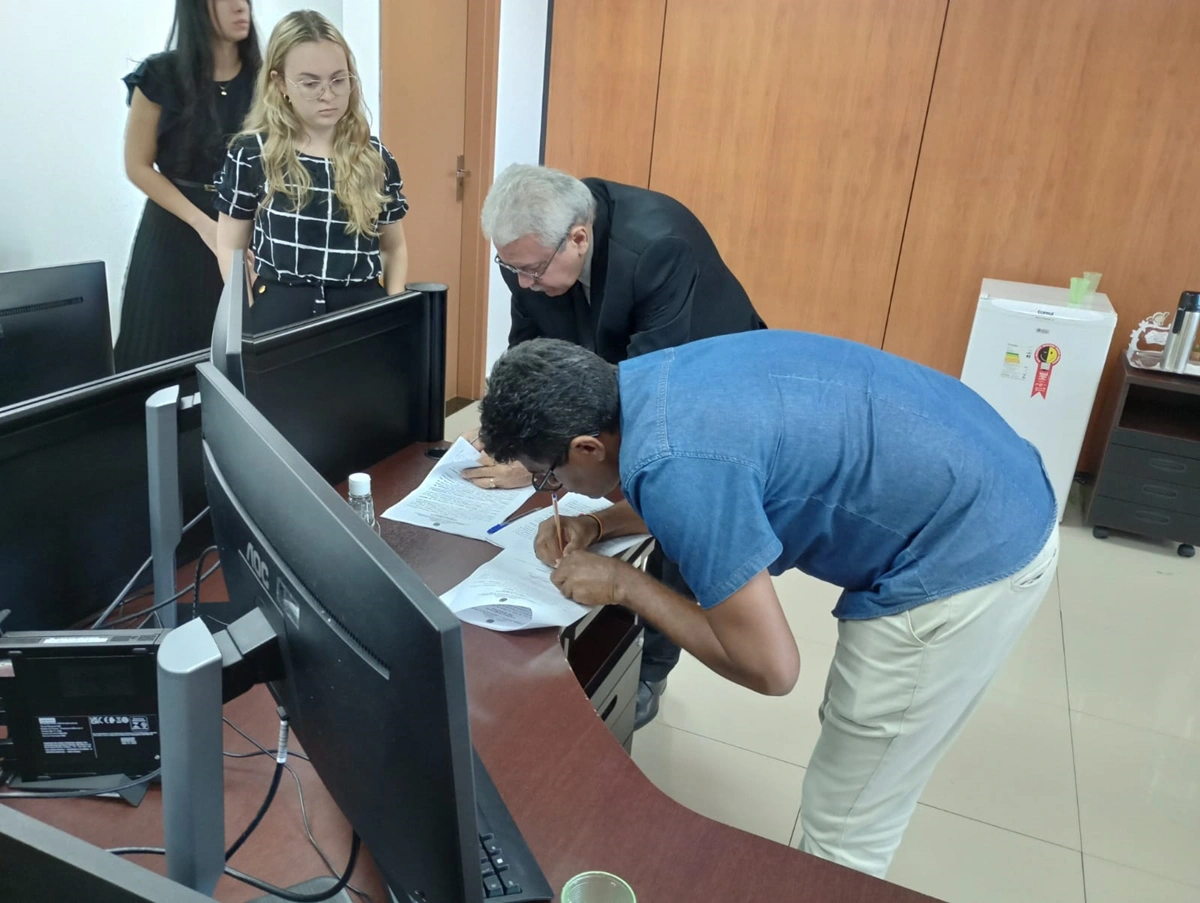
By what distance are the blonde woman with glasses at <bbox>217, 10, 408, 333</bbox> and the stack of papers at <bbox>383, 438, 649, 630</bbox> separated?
33.2 inches

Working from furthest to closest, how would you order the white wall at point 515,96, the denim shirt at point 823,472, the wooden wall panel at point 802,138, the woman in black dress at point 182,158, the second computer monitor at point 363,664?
the white wall at point 515,96, the wooden wall panel at point 802,138, the woman in black dress at point 182,158, the denim shirt at point 823,472, the second computer monitor at point 363,664

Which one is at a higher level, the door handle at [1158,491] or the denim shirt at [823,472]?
the denim shirt at [823,472]

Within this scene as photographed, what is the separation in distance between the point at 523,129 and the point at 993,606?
3677 millimetres

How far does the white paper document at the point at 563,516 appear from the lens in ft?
5.13

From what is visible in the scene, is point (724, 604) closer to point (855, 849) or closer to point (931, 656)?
point (931, 656)

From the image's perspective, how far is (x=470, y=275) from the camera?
430 centimetres

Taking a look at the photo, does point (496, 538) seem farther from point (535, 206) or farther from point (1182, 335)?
point (1182, 335)

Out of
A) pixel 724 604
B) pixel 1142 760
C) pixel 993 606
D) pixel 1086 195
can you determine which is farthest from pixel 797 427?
pixel 1086 195

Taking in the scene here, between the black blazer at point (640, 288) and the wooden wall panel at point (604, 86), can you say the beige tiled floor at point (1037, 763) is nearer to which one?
the black blazer at point (640, 288)

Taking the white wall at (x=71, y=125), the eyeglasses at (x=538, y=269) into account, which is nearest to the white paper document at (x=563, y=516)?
the eyeglasses at (x=538, y=269)

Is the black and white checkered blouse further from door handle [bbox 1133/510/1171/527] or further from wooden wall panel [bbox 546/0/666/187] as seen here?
door handle [bbox 1133/510/1171/527]

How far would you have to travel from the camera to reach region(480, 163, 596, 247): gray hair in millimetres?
1834

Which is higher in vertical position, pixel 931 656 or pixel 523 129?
pixel 523 129

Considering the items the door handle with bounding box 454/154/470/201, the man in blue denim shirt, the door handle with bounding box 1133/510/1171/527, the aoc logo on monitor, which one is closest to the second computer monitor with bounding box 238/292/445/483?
the man in blue denim shirt
